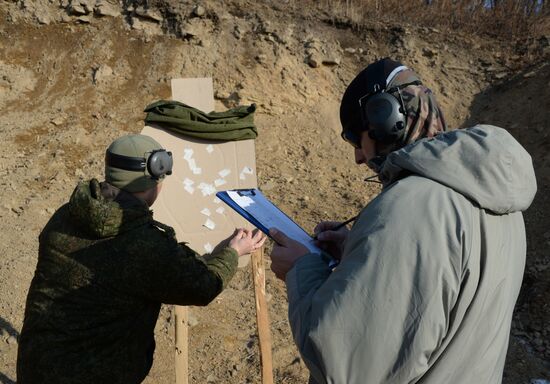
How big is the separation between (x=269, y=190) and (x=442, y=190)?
19.3ft

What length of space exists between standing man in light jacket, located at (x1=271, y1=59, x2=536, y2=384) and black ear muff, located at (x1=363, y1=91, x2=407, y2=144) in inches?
7.0

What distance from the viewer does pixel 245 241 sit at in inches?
104

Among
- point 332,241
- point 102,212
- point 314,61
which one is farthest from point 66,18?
point 332,241

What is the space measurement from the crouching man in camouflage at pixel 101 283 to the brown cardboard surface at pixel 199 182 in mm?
1248

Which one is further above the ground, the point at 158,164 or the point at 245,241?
the point at 158,164

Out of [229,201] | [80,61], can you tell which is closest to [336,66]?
[80,61]

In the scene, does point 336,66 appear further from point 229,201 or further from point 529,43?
point 229,201

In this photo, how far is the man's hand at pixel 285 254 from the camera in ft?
5.01

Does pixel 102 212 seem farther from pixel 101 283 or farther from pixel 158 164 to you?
pixel 158 164

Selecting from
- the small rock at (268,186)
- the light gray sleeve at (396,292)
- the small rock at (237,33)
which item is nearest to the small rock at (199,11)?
the small rock at (237,33)

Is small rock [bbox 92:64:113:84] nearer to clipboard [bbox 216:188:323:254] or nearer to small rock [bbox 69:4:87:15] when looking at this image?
small rock [bbox 69:4:87:15]

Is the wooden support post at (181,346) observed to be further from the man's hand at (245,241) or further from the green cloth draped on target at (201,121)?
the green cloth draped on target at (201,121)

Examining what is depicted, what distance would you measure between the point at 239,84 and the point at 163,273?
6.62 metres

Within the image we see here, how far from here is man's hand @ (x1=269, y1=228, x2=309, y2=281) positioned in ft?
5.01
